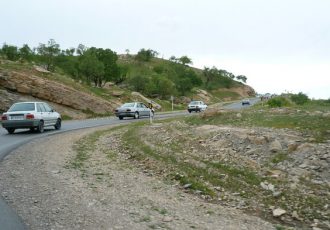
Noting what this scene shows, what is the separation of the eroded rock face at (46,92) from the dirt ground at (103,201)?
88.2 feet

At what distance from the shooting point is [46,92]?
38375 mm

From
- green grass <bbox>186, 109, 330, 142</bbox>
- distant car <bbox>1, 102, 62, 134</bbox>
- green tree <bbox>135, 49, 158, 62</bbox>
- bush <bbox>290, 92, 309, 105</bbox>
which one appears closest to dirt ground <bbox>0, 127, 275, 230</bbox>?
green grass <bbox>186, 109, 330, 142</bbox>

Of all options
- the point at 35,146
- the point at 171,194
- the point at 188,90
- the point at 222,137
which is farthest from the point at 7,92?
the point at 188,90

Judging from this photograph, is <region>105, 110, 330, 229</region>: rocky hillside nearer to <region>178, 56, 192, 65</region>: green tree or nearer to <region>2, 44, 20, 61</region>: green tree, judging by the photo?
<region>2, 44, 20, 61</region>: green tree

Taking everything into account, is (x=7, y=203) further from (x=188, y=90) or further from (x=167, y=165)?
(x=188, y=90)

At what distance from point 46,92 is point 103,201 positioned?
32.4m

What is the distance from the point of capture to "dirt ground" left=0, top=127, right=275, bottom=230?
658 centimetres

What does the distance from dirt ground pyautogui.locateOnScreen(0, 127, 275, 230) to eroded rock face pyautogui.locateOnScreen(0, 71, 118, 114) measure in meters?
26.9

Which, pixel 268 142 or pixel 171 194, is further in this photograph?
pixel 268 142

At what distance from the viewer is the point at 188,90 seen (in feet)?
303

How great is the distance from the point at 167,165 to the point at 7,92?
1111 inches

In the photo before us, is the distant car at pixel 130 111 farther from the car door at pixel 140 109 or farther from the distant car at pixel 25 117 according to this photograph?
the distant car at pixel 25 117

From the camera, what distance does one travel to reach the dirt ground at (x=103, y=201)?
658 cm

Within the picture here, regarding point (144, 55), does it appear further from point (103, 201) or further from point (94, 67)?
point (103, 201)
